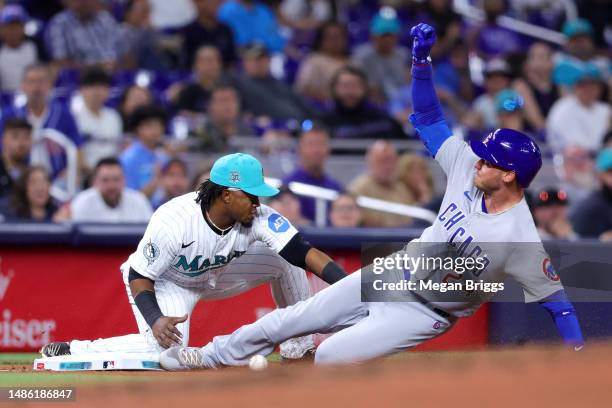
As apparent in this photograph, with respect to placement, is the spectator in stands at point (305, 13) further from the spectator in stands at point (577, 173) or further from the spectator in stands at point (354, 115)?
the spectator in stands at point (577, 173)

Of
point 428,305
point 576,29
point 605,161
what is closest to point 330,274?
point 428,305

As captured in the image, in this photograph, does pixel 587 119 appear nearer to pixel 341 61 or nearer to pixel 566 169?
pixel 566 169

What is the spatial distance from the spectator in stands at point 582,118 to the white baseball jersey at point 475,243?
543 cm

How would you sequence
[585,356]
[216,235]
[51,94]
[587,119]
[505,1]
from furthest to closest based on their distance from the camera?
[505,1] < [587,119] < [51,94] < [216,235] < [585,356]

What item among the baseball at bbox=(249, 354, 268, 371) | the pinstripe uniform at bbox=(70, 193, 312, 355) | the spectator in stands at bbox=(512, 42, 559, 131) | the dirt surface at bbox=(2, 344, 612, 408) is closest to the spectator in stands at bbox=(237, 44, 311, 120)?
the spectator in stands at bbox=(512, 42, 559, 131)

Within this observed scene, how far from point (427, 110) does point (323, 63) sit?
18.9 feet

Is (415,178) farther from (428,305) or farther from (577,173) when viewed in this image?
(428,305)

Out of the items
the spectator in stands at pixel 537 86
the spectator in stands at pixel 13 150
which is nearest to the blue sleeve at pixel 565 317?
the spectator in stands at pixel 13 150

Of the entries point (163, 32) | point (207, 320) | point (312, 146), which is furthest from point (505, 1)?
point (207, 320)

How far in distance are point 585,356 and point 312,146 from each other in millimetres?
4758

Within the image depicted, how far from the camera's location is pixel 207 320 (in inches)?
340

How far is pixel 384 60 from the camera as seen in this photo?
511 inches

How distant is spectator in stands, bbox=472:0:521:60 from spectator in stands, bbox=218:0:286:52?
7.73 feet

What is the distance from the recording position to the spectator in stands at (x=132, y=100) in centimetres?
1135
